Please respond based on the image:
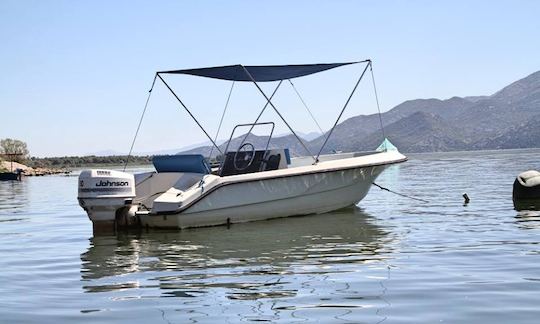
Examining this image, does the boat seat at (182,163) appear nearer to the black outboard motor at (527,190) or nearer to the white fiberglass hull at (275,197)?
the white fiberglass hull at (275,197)

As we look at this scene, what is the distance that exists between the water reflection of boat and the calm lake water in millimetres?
21

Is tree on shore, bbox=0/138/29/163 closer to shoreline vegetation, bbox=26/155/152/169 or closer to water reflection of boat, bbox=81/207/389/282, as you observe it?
shoreline vegetation, bbox=26/155/152/169

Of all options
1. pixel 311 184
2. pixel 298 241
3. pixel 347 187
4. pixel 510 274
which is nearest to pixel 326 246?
pixel 298 241

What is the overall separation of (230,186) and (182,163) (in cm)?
143

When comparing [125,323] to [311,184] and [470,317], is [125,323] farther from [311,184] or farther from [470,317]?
[311,184]

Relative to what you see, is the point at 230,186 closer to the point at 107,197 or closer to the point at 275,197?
the point at 275,197

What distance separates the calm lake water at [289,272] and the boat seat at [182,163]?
1.42 m

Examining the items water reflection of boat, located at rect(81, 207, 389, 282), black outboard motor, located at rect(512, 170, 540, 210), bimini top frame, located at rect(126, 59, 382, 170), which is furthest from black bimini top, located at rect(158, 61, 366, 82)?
black outboard motor, located at rect(512, 170, 540, 210)

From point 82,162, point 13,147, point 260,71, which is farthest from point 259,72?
point 82,162

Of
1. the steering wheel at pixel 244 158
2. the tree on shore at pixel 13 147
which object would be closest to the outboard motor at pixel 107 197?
the steering wheel at pixel 244 158

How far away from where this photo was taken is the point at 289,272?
7.93 m

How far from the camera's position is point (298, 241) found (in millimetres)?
→ 10805

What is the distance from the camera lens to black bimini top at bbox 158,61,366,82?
13.9 m

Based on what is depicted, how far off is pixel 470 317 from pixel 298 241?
5403 millimetres
